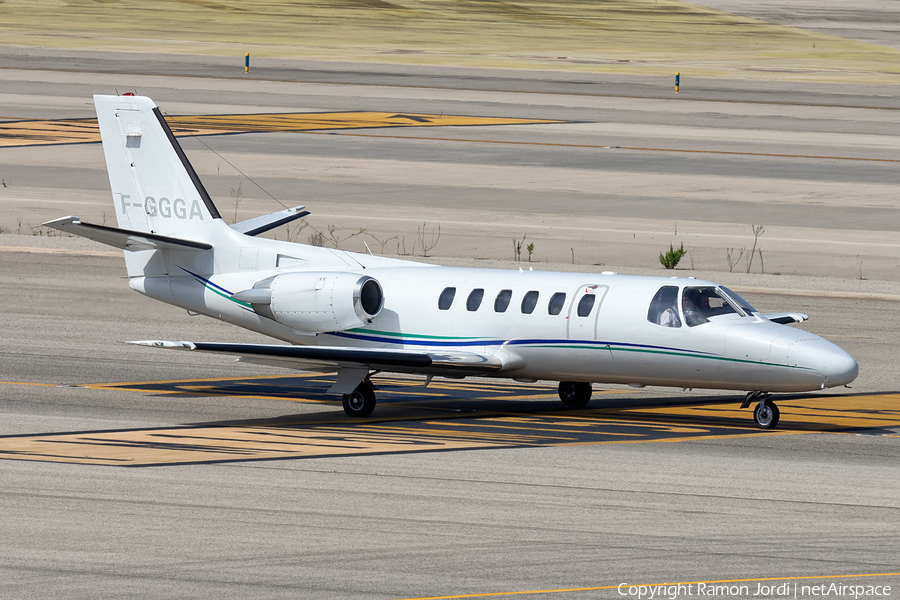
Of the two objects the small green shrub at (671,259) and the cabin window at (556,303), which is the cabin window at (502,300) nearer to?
the cabin window at (556,303)

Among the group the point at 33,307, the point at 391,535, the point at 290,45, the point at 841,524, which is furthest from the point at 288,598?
the point at 290,45

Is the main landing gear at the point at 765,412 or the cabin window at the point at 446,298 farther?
the cabin window at the point at 446,298

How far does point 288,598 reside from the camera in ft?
46.0

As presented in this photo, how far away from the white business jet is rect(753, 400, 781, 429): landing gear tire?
32 mm

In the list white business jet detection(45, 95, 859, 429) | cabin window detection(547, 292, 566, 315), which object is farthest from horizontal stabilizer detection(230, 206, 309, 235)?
cabin window detection(547, 292, 566, 315)

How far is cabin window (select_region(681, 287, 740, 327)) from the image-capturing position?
22.6 m

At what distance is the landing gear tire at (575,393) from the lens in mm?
25109

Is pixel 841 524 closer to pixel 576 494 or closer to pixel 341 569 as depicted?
pixel 576 494

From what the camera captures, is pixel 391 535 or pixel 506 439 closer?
pixel 391 535

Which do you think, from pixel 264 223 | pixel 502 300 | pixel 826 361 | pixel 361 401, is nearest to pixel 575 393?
pixel 502 300

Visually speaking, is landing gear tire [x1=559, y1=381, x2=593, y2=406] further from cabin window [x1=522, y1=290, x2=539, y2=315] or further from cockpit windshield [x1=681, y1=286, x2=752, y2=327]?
cockpit windshield [x1=681, y1=286, x2=752, y2=327]

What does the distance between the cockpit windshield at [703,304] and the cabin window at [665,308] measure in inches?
5.4

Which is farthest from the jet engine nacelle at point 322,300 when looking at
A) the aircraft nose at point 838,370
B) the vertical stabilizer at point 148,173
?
the aircraft nose at point 838,370

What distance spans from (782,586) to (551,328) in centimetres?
961
